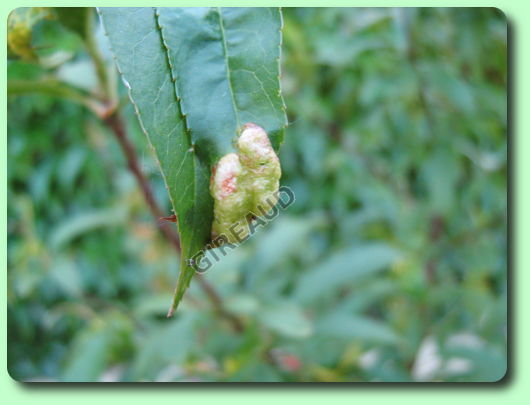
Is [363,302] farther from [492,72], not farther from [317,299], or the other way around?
[492,72]

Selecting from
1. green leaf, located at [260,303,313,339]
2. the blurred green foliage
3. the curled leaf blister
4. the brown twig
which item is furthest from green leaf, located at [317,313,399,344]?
the curled leaf blister

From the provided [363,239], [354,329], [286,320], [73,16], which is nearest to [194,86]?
[73,16]

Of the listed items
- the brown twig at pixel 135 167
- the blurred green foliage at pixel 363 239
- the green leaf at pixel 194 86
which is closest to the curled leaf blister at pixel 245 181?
the green leaf at pixel 194 86

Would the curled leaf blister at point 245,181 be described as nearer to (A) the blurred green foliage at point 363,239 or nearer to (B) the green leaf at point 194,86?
(B) the green leaf at point 194,86

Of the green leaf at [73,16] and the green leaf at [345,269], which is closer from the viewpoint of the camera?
the green leaf at [73,16]

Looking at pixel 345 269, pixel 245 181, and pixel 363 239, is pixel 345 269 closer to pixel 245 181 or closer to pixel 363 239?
pixel 363 239

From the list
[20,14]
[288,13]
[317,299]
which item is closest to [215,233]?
[20,14]

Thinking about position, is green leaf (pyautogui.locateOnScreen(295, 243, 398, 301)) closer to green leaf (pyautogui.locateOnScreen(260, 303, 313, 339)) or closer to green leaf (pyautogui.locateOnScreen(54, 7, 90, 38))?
green leaf (pyautogui.locateOnScreen(260, 303, 313, 339))

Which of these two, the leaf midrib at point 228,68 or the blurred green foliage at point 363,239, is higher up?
the leaf midrib at point 228,68
